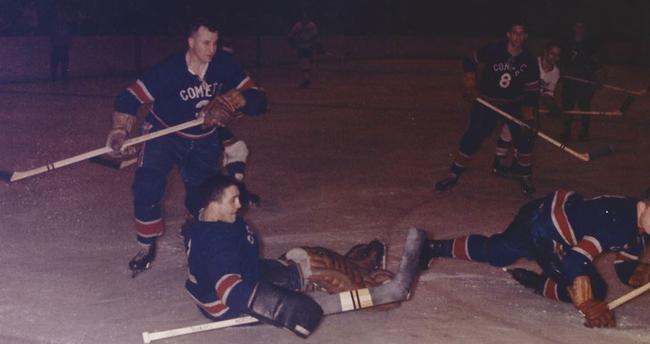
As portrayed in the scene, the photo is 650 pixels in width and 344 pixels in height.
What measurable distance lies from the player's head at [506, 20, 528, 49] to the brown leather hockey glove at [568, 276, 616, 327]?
4170 mm

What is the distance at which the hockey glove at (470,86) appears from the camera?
8789 millimetres

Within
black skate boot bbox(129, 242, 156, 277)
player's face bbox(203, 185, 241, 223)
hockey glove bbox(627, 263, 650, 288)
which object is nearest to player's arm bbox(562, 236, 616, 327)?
hockey glove bbox(627, 263, 650, 288)

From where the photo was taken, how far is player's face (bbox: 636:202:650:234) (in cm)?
491

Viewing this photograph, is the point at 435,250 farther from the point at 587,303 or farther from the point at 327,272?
the point at 587,303

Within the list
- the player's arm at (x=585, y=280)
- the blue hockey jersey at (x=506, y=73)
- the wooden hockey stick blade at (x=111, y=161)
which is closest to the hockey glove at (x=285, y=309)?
the player's arm at (x=585, y=280)

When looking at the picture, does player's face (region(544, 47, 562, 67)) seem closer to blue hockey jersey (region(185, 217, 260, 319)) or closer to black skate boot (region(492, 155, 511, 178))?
black skate boot (region(492, 155, 511, 178))

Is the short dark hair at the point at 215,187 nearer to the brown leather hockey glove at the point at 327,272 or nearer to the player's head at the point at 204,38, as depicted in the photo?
the brown leather hockey glove at the point at 327,272

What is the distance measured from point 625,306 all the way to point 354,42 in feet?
78.3

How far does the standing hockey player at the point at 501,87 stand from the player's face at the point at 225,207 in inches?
174

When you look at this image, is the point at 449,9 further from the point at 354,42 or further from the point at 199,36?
the point at 199,36

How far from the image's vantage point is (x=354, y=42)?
1147 inches

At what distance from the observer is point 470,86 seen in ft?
28.9

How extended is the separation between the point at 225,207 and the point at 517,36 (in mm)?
4724

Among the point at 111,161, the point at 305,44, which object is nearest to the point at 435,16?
the point at 305,44
